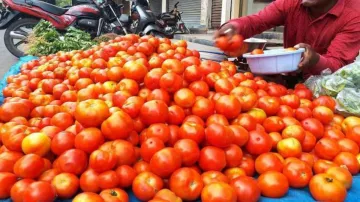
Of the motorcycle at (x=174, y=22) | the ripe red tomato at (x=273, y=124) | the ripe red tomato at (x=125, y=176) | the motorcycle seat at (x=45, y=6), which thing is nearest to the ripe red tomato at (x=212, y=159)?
the ripe red tomato at (x=125, y=176)

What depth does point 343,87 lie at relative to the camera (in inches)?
84.3

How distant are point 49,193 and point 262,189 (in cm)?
A: 90

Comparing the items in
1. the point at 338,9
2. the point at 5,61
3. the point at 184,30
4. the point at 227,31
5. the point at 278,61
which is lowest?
the point at 5,61

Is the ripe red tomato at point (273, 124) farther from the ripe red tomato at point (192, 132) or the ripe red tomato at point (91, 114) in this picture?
the ripe red tomato at point (91, 114)

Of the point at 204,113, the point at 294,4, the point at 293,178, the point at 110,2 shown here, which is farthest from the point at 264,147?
the point at 110,2

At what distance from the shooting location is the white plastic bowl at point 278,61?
2125mm

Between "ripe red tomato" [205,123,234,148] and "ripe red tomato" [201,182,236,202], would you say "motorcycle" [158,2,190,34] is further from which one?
"ripe red tomato" [201,182,236,202]

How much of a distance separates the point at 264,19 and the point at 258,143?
1.87 meters

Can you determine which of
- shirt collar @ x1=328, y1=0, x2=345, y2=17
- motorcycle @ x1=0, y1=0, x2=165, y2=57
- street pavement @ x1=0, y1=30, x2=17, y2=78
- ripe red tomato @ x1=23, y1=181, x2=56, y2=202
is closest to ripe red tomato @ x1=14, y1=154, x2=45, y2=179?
ripe red tomato @ x1=23, y1=181, x2=56, y2=202

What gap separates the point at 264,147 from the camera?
1521mm

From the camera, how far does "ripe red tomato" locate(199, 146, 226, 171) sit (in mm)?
1381

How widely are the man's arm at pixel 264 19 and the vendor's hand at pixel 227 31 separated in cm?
6

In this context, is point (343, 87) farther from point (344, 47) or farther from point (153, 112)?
point (153, 112)

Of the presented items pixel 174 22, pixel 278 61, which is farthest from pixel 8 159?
pixel 174 22
